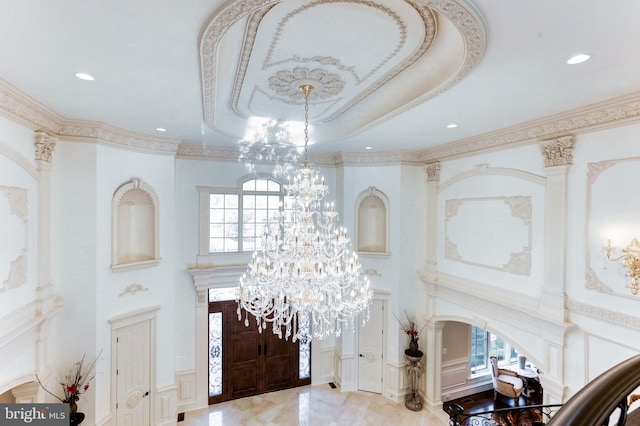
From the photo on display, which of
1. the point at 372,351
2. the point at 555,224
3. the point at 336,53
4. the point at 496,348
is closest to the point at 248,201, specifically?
the point at 372,351

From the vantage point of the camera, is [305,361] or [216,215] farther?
[305,361]

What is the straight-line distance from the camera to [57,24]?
212cm

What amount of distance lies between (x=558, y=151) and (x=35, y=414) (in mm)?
7146

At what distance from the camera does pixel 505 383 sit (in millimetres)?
6992

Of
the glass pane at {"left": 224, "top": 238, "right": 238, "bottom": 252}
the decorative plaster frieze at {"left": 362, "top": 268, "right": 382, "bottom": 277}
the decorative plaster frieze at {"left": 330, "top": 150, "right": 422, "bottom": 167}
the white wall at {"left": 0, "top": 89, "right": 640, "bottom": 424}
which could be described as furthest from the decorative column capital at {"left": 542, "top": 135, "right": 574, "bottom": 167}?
the glass pane at {"left": 224, "top": 238, "right": 238, "bottom": 252}

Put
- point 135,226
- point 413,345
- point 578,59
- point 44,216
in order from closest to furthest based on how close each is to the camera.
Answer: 1. point 578,59
2. point 44,216
3. point 135,226
4. point 413,345

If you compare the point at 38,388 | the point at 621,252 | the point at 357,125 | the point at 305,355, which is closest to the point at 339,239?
the point at 357,125

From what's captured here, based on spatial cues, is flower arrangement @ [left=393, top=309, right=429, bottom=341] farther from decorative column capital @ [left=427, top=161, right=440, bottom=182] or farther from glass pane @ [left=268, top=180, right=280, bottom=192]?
glass pane @ [left=268, top=180, right=280, bottom=192]

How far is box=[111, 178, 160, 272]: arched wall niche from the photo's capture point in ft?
16.3

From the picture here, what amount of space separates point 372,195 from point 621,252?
12.9 feet

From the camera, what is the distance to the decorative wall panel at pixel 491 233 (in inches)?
185

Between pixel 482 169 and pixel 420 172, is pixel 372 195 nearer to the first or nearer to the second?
pixel 420 172

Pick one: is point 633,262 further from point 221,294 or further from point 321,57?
point 221,294

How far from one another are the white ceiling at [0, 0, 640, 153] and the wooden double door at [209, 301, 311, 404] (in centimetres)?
424
